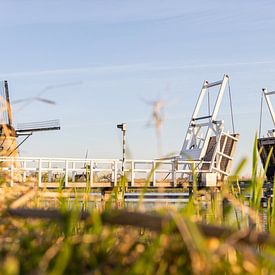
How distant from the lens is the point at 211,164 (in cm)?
2359

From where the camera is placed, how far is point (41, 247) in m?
1.21

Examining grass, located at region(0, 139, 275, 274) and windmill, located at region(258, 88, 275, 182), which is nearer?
grass, located at region(0, 139, 275, 274)

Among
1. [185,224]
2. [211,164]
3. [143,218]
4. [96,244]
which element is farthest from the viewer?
[211,164]

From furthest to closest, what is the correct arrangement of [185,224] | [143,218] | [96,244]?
[96,244], [143,218], [185,224]

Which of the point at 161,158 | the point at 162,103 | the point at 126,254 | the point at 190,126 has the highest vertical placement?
the point at 190,126

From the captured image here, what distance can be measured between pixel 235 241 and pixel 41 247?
404 mm

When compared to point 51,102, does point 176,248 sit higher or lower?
lower

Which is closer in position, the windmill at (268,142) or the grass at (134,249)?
the grass at (134,249)

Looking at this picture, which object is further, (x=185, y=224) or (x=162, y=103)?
(x=162, y=103)

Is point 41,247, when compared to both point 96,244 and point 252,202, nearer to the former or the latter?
point 96,244

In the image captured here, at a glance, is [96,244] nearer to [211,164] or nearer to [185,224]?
[185,224]

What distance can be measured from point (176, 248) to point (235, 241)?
0.13 metres

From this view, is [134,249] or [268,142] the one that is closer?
[134,249]

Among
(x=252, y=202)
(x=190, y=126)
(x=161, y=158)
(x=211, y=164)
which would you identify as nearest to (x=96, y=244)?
(x=161, y=158)
